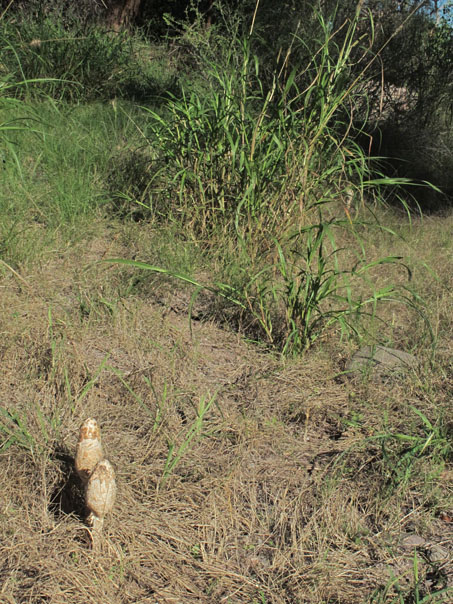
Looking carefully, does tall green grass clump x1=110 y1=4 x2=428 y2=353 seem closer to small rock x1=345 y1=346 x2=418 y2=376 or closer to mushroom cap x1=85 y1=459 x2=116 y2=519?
small rock x1=345 y1=346 x2=418 y2=376

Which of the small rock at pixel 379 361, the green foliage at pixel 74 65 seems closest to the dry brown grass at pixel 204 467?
the small rock at pixel 379 361

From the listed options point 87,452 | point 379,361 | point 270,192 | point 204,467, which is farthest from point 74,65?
point 87,452

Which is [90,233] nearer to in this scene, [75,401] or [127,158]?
[127,158]

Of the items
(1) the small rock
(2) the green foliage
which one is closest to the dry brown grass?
(1) the small rock

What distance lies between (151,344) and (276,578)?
1184 millimetres

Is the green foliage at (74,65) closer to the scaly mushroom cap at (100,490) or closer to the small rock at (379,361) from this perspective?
the small rock at (379,361)

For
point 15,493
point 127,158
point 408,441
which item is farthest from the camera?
point 127,158

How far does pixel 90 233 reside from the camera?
351 centimetres

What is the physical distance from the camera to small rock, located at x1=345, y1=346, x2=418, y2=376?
2496mm

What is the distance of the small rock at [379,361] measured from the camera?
2.50 meters

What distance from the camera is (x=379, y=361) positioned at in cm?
257

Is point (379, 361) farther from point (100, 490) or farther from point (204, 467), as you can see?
point (100, 490)

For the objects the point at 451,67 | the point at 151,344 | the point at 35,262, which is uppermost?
the point at 451,67

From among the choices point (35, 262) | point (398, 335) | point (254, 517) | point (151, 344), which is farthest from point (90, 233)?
point (254, 517)
